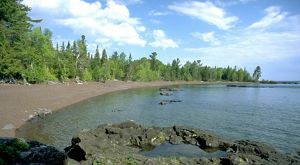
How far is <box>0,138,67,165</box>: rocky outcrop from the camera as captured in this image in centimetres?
1216

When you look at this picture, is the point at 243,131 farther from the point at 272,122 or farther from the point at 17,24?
the point at 17,24

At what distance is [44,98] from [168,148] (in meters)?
35.7

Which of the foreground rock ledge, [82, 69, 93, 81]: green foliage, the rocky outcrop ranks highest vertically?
[82, 69, 93, 81]: green foliage

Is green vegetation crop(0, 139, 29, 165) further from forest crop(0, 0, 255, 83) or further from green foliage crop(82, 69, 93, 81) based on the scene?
green foliage crop(82, 69, 93, 81)

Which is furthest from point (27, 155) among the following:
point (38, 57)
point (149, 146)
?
point (38, 57)

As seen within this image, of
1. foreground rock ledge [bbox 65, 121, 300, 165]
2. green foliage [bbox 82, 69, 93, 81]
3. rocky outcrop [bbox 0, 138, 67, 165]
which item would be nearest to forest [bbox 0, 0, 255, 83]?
green foliage [bbox 82, 69, 93, 81]

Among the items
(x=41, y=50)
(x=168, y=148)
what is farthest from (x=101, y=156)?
(x=41, y=50)

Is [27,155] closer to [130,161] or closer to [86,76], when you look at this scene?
[130,161]

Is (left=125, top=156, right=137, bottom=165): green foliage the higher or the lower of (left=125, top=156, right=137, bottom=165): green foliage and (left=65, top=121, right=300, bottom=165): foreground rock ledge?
the higher

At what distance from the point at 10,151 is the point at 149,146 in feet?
54.6

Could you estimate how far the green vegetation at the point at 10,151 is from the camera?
12.1m

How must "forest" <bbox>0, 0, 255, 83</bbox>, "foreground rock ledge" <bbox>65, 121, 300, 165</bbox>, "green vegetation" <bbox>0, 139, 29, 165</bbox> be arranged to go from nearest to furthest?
"green vegetation" <bbox>0, 139, 29, 165</bbox> < "foreground rock ledge" <bbox>65, 121, 300, 165</bbox> < "forest" <bbox>0, 0, 255, 83</bbox>

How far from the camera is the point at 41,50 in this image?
85.3 m

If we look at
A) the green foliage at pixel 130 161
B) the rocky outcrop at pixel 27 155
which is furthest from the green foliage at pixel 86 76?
the rocky outcrop at pixel 27 155
